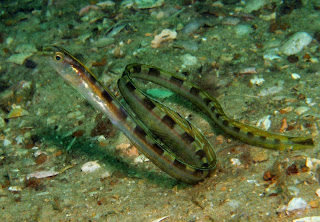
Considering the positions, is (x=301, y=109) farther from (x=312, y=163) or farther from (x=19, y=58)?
(x=19, y=58)

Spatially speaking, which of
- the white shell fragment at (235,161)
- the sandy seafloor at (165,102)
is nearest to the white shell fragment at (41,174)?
the sandy seafloor at (165,102)

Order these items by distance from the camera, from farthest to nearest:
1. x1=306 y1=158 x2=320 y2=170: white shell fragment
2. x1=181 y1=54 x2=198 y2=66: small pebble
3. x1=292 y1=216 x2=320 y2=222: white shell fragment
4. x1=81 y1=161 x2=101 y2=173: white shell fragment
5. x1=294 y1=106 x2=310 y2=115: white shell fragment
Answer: x1=181 y1=54 x2=198 y2=66: small pebble, x1=81 y1=161 x2=101 y2=173: white shell fragment, x1=294 y1=106 x2=310 y2=115: white shell fragment, x1=306 y1=158 x2=320 y2=170: white shell fragment, x1=292 y1=216 x2=320 y2=222: white shell fragment

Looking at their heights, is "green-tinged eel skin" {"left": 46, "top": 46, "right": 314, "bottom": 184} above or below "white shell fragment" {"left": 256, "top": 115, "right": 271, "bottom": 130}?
above

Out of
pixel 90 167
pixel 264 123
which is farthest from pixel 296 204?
pixel 90 167

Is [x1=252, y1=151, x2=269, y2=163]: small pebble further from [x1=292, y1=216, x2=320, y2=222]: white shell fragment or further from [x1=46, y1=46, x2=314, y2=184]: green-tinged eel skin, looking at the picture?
[x1=292, y1=216, x2=320, y2=222]: white shell fragment

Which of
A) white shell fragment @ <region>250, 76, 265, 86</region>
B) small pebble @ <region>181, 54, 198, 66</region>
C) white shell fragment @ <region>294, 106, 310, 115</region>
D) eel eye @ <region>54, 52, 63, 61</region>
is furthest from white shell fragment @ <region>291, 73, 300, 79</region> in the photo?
eel eye @ <region>54, 52, 63, 61</region>

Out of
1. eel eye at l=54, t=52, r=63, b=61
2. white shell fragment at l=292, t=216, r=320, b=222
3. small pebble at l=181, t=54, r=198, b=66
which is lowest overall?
small pebble at l=181, t=54, r=198, b=66
